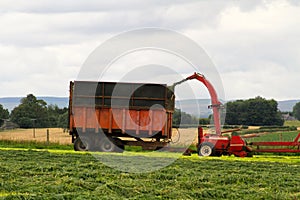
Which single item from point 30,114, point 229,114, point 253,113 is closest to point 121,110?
point 229,114

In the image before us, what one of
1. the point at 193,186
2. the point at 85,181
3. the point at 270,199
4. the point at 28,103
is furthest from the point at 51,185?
the point at 28,103

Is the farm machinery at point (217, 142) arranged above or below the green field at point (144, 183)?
A: above

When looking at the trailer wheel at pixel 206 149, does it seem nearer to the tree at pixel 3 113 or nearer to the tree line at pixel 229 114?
the tree line at pixel 229 114

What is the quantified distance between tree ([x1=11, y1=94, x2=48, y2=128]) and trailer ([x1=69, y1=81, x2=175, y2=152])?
44.6m

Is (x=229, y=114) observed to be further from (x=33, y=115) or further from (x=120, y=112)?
(x=120, y=112)

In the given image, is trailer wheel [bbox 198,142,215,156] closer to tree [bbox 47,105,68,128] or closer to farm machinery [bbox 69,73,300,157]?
farm machinery [bbox 69,73,300,157]

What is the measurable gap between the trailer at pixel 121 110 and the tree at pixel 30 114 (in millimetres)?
44644

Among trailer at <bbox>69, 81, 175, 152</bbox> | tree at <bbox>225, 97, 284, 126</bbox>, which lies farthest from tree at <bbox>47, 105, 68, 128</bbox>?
trailer at <bbox>69, 81, 175, 152</bbox>

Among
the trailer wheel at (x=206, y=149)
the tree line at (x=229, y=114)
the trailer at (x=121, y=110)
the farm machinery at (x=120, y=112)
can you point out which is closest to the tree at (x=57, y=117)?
the tree line at (x=229, y=114)

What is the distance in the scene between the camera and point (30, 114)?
78188mm

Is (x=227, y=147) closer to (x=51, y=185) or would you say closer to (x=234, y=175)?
(x=234, y=175)

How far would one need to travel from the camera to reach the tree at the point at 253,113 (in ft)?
234

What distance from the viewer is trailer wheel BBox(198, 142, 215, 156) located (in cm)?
2739

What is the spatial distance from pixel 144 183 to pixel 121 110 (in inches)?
575
